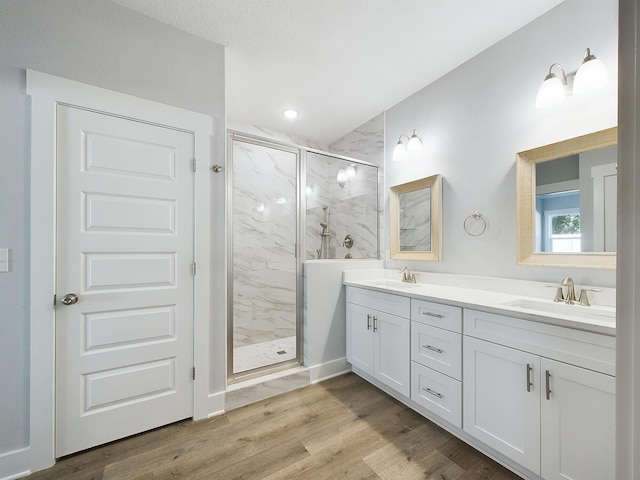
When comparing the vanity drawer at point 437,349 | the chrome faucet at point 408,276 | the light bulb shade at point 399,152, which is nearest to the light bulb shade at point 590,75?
the light bulb shade at point 399,152

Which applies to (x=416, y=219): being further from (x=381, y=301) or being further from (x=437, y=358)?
(x=437, y=358)

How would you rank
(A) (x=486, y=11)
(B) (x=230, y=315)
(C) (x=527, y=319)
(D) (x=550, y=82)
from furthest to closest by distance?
(B) (x=230, y=315) → (A) (x=486, y=11) → (D) (x=550, y=82) → (C) (x=527, y=319)

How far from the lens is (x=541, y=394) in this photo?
129 centimetres

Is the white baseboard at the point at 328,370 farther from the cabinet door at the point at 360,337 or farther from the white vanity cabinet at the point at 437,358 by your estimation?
the white vanity cabinet at the point at 437,358

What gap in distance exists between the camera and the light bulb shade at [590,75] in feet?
4.83

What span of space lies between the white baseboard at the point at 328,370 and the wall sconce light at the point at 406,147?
201 centimetres

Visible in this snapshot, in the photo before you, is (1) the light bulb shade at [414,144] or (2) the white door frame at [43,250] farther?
(1) the light bulb shade at [414,144]

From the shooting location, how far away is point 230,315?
2.17 metres

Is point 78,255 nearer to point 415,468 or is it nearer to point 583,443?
point 415,468

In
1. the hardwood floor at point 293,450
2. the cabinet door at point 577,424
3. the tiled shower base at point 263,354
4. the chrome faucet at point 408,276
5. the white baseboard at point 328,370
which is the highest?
the chrome faucet at point 408,276

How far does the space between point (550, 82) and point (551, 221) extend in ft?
2.71

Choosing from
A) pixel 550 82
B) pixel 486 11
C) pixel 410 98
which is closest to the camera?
pixel 550 82

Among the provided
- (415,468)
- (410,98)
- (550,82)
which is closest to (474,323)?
(415,468)

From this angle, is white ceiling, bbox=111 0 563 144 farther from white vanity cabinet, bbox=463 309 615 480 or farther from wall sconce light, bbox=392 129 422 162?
white vanity cabinet, bbox=463 309 615 480
